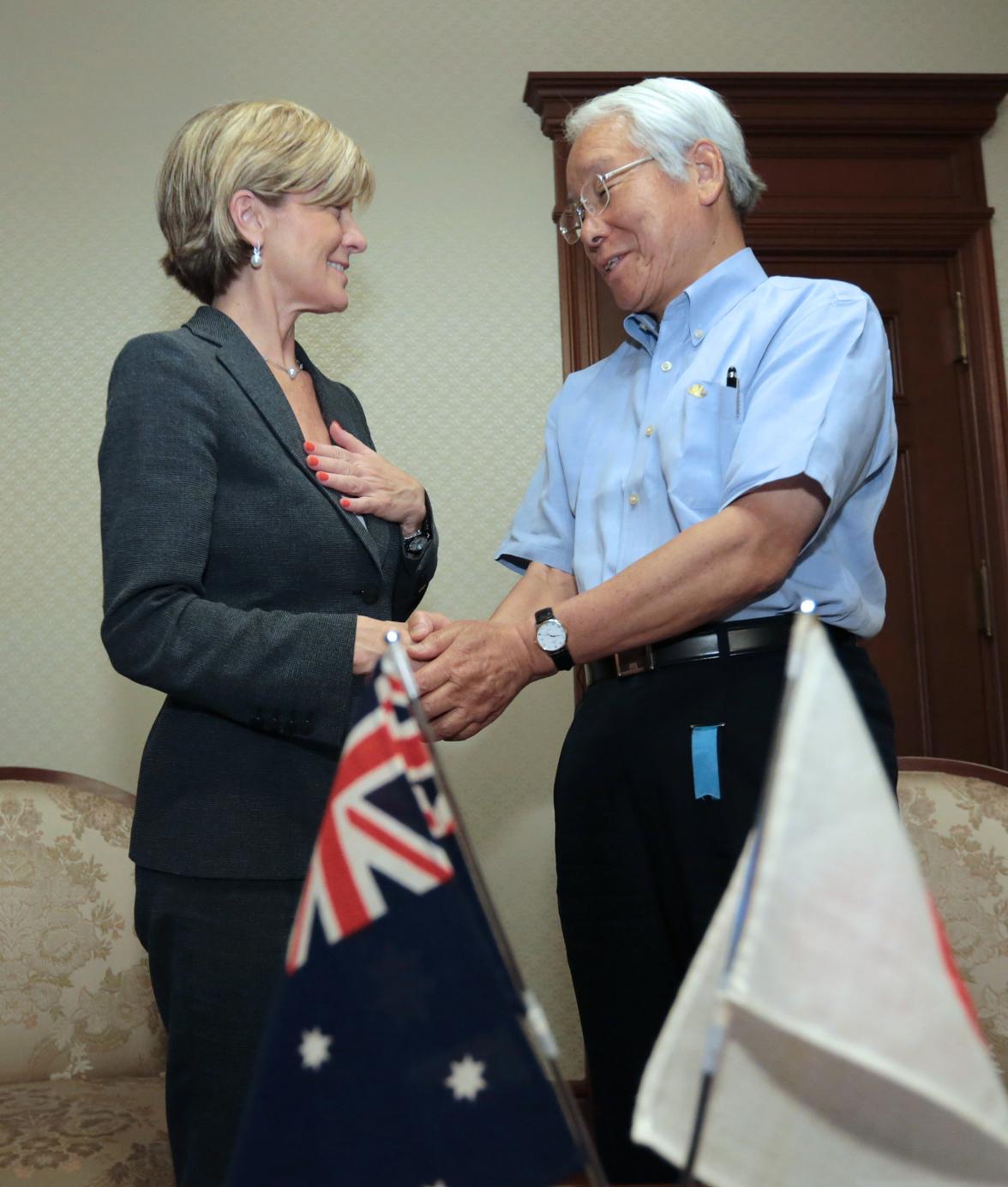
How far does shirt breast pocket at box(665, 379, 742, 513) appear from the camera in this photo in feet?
5.51

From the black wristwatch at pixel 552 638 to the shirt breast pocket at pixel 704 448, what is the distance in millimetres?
224

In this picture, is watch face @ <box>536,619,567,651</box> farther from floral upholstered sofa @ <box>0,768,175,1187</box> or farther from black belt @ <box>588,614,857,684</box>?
floral upholstered sofa @ <box>0,768,175,1187</box>

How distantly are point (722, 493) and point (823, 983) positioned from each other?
1108 millimetres

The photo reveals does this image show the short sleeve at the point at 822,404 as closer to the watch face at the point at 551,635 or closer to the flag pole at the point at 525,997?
the watch face at the point at 551,635

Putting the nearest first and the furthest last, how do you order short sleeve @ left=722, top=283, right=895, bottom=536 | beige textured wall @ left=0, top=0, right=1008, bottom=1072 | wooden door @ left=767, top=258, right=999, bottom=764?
short sleeve @ left=722, top=283, right=895, bottom=536, beige textured wall @ left=0, top=0, right=1008, bottom=1072, wooden door @ left=767, top=258, right=999, bottom=764

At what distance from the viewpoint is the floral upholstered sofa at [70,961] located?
202 centimetres

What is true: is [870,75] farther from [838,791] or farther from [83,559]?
[838,791]

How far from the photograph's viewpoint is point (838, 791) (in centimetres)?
64

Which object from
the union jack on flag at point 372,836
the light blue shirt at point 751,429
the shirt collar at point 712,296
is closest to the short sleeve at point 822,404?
the light blue shirt at point 751,429

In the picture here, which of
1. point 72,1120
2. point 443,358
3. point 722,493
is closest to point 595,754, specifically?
point 722,493

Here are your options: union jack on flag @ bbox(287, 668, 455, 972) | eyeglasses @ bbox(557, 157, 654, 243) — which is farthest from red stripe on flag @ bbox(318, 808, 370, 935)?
eyeglasses @ bbox(557, 157, 654, 243)

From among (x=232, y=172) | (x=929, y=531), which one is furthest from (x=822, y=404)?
(x=929, y=531)

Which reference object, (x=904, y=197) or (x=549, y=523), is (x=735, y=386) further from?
(x=904, y=197)

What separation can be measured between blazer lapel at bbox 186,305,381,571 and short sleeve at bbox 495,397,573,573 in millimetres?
421
